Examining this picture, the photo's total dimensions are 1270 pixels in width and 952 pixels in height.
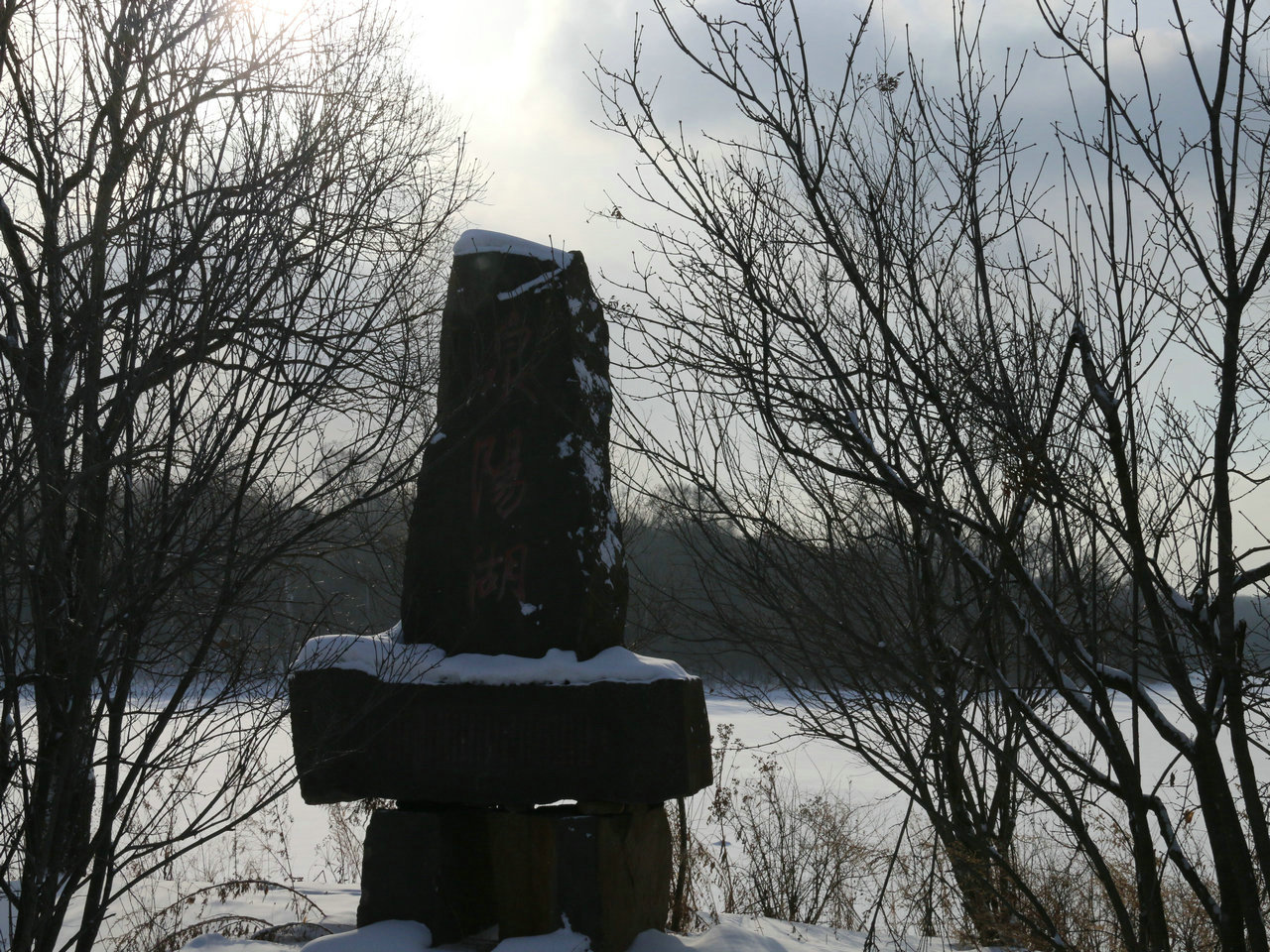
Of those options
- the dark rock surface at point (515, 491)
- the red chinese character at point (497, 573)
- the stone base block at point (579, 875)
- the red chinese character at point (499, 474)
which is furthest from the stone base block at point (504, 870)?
the red chinese character at point (499, 474)

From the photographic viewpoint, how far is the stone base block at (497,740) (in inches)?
159

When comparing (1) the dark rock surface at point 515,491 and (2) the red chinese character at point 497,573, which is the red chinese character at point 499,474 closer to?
(1) the dark rock surface at point 515,491

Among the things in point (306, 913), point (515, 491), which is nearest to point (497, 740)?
point (515, 491)

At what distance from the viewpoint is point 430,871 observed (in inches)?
168

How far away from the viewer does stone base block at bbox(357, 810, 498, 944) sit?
4.26 m

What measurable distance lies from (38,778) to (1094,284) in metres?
3.09

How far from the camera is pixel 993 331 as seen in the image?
7.48ft

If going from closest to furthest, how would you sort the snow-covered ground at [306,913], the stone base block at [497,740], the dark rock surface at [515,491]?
the stone base block at [497,740] → the snow-covered ground at [306,913] → the dark rock surface at [515,491]

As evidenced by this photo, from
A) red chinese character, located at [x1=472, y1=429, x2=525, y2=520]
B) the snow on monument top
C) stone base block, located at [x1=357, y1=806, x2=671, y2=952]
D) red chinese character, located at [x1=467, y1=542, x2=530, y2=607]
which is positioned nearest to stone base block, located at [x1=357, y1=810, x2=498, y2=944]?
stone base block, located at [x1=357, y1=806, x2=671, y2=952]

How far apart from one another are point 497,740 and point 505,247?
7.33ft

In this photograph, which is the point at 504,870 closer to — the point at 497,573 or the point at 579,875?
the point at 579,875

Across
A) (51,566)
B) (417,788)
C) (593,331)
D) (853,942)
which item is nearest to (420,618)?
(417,788)

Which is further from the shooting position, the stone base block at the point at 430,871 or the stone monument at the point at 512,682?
the stone base block at the point at 430,871

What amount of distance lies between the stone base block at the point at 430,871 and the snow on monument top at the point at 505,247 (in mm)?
2545
